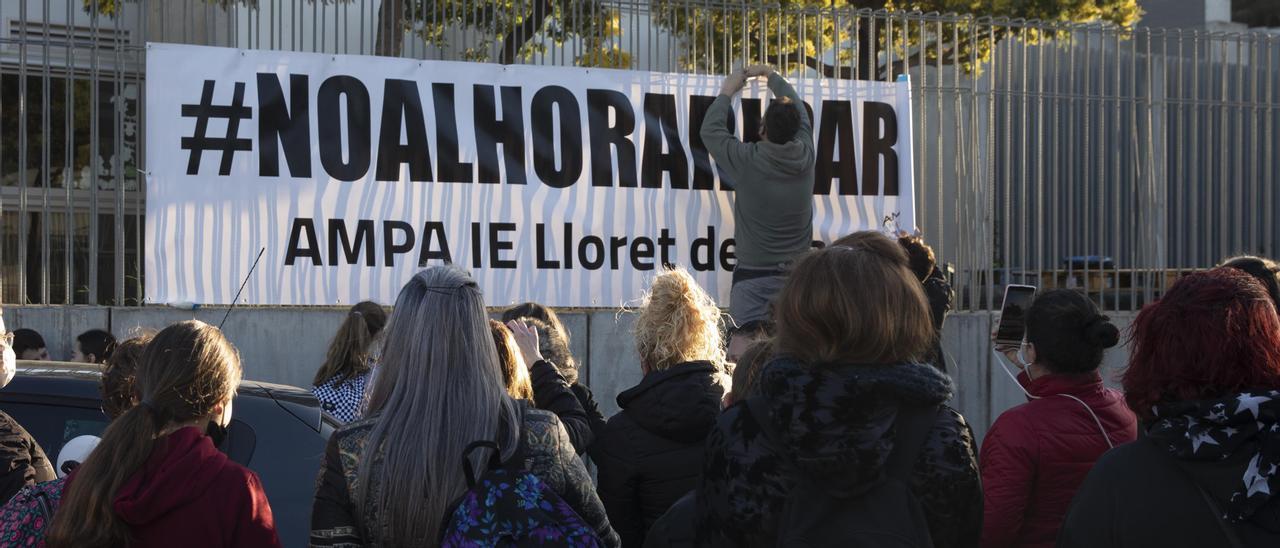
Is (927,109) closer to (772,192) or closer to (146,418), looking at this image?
(772,192)

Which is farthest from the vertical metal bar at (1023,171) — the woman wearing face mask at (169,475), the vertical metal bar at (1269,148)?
the woman wearing face mask at (169,475)

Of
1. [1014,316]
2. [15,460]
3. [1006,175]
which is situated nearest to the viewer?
[15,460]

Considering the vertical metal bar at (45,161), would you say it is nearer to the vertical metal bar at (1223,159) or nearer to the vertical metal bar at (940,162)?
the vertical metal bar at (940,162)

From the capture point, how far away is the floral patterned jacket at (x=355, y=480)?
8.63 ft

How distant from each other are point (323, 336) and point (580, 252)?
1710 mm

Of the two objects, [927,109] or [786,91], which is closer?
[786,91]

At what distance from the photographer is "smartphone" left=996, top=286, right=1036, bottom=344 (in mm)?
5051

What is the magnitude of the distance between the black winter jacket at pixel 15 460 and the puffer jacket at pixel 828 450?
2082 millimetres

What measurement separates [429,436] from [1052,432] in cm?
198

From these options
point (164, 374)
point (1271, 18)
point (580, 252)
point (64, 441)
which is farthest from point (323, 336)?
point (1271, 18)

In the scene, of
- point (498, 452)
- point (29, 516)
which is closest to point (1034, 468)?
point (498, 452)

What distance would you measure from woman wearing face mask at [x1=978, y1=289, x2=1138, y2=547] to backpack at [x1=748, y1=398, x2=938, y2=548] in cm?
118

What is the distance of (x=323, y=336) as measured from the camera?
797cm

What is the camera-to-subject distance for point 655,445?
4.07m
